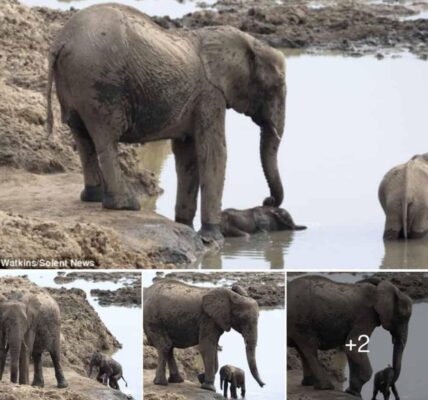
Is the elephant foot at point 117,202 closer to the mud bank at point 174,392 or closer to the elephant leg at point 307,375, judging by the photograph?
the mud bank at point 174,392

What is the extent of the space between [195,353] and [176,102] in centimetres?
221

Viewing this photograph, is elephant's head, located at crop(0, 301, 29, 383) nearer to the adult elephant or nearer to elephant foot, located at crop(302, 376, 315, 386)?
elephant foot, located at crop(302, 376, 315, 386)

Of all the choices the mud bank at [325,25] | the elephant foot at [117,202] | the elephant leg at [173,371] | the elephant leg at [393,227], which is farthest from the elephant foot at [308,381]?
the mud bank at [325,25]

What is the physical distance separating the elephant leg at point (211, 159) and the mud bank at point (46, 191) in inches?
17.2

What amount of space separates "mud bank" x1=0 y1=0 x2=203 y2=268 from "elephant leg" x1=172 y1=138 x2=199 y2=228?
23.5 inches

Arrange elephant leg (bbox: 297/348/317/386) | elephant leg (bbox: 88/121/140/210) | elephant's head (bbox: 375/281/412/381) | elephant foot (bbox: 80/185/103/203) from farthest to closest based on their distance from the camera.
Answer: elephant foot (bbox: 80/185/103/203) → elephant leg (bbox: 88/121/140/210) → elephant's head (bbox: 375/281/412/381) → elephant leg (bbox: 297/348/317/386)

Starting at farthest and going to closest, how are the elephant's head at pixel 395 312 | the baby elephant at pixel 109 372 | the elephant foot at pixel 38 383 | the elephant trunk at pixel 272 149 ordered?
the elephant trunk at pixel 272 149
the elephant's head at pixel 395 312
the elephant foot at pixel 38 383
the baby elephant at pixel 109 372

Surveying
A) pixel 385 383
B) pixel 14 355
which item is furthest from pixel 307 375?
pixel 14 355

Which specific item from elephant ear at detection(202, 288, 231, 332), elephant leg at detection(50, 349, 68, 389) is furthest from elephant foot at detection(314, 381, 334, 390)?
elephant leg at detection(50, 349, 68, 389)

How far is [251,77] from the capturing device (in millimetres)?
15445

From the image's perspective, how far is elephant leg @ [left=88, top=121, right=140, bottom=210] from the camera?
1470 cm

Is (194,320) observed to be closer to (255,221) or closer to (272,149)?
(255,221)

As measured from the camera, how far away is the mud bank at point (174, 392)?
1294 cm

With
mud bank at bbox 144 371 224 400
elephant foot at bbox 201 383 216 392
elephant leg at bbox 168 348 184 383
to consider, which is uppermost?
elephant leg at bbox 168 348 184 383
